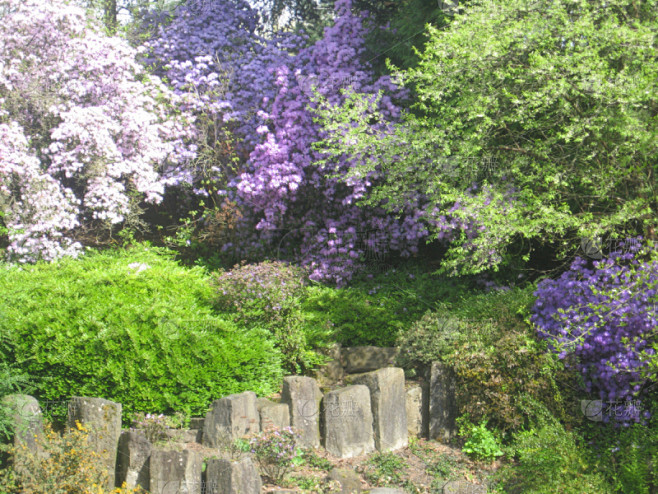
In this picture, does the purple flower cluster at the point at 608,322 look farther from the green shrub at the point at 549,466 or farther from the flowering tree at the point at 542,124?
the green shrub at the point at 549,466

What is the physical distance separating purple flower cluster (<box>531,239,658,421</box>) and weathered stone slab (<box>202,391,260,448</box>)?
2.49 metres

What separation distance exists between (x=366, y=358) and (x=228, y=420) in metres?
2.42

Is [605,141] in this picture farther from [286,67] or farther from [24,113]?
[24,113]

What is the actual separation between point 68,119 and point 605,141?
7.12m

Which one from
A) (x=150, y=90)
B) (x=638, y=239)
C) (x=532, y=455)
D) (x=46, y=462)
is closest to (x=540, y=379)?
(x=532, y=455)

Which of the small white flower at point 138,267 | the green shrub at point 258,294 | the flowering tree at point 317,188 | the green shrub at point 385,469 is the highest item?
the flowering tree at point 317,188

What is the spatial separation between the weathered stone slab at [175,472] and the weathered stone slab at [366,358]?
9.29 feet

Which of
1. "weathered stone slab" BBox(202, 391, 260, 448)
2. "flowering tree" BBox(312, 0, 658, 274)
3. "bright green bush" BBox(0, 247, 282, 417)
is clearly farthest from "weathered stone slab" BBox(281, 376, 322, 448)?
"flowering tree" BBox(312, 0, 658, 274)

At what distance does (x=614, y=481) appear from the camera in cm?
516

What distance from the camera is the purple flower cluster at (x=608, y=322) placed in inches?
208

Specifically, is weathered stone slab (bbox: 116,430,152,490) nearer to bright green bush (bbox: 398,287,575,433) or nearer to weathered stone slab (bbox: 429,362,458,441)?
weathered stone slab (bbox: 429,362,458,441)

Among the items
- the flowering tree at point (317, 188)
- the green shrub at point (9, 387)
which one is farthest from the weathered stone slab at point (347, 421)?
the flowering tree at point (317, 188)

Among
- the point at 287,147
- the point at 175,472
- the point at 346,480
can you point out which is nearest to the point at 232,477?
the point at 175,472

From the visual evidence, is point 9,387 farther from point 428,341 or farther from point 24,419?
point 428,341
